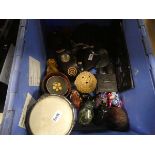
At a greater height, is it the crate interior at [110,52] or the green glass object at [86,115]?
the crate interior at [110,52]

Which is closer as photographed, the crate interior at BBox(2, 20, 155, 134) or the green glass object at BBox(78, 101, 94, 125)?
the crate interior at BBox(2, 20, 155, 134)

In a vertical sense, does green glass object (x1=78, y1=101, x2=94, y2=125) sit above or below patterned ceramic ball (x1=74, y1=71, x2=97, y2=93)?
below

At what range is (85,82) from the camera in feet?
3.66

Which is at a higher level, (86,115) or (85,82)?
(85,82)

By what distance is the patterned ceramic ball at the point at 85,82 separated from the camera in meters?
1.11

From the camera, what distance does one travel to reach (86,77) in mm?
1115

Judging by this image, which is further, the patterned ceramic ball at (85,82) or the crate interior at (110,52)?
the patterned ceramic ball at (85,82)

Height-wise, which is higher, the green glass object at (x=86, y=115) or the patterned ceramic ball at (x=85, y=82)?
the patterned ceramic ball at (x=85, y=82)

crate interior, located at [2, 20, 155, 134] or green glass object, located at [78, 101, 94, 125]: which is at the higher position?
crate interior, located at [2, 20, 155, 134]

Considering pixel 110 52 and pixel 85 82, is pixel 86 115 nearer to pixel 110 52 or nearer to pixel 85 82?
pixel 85 82

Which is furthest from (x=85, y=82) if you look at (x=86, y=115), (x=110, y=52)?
(x=110, y=52)

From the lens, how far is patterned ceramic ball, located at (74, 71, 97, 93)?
1115 mm
